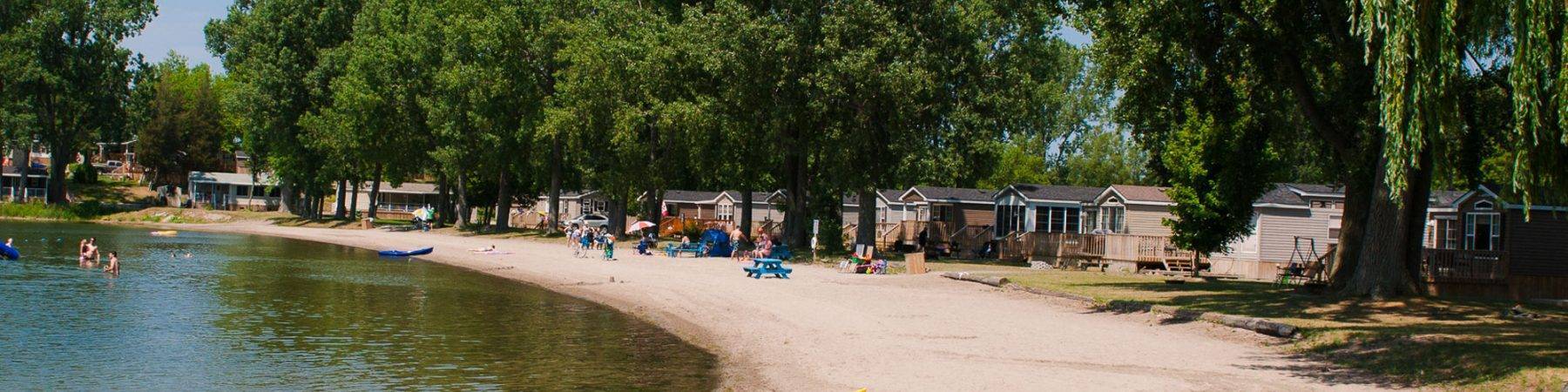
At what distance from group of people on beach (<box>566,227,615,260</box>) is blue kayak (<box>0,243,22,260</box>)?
62.6 ft

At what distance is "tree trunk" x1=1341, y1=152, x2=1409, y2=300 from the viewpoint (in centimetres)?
2459

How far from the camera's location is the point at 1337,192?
46.8 metres

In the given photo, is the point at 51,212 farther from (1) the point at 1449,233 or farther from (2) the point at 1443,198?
(1) the point at 1449,233

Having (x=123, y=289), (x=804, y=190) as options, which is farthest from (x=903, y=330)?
(x=804, y=190)

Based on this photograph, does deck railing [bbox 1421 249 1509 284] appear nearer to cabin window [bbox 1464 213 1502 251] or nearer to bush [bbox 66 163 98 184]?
cabin window [bbox 1464 213 1502 251]

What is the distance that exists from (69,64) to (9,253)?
45700mm

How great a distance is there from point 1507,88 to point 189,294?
28.8 m

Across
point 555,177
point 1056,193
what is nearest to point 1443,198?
point 1056,193

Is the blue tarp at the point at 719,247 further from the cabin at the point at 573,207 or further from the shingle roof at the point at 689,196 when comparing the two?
the cabin at the point at 573,207

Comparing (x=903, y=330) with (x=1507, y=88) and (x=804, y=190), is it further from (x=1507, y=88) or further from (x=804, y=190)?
(x=804, y=190)

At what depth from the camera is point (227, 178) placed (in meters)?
109

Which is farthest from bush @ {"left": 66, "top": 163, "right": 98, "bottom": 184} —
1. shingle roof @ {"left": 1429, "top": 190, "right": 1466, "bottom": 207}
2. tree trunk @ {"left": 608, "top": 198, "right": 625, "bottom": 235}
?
shingle roof @ {"left": 1429, "top": 190, "right": 1466, "bottom": 207}

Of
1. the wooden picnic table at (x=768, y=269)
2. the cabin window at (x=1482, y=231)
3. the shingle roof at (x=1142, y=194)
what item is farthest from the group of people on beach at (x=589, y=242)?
the cabin window at (x=1482, y=231)

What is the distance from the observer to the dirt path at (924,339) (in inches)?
654
